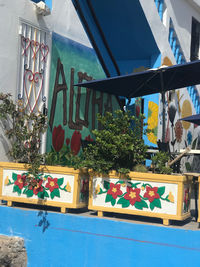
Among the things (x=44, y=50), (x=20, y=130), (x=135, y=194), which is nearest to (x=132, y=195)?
(x=135, y=194)

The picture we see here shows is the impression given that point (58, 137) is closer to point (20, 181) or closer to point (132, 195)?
point (20, 181)

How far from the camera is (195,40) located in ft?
47.1

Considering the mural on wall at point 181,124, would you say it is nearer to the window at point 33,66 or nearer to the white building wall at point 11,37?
the window at point 33,66

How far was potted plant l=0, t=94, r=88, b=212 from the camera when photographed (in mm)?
5727

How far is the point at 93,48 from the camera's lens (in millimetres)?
9102

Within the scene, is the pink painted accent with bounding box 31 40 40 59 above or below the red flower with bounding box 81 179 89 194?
above

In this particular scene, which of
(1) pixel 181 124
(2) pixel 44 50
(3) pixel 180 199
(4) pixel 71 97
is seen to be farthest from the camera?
(1) pixel 181 124

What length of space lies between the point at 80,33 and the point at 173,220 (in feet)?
15.0

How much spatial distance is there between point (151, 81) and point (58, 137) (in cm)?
200

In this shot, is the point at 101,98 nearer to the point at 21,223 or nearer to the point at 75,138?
the point at 75,138

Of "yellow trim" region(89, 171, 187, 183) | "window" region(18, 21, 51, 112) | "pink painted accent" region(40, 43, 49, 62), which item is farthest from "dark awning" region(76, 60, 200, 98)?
"yellow trim" region(89, 171, 187, 183)

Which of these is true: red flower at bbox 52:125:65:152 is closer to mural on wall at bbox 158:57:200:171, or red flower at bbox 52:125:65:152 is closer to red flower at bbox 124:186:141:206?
red flower at bbox 124:186:141:206

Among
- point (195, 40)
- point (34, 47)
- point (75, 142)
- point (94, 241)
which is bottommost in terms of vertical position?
point (94, 241)

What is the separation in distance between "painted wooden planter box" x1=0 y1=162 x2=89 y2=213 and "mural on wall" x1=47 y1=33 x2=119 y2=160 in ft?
5.25
